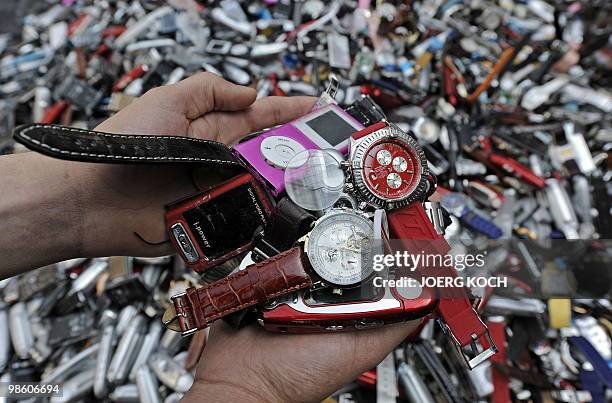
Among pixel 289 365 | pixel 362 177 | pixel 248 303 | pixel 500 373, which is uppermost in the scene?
pixel 362 177

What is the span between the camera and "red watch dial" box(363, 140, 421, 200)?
1.66 m

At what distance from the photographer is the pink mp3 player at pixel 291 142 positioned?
175 centimetres

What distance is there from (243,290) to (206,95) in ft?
2.81

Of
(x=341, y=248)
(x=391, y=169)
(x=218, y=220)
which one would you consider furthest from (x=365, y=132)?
(x=218, y=220)

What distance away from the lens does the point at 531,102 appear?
308cm

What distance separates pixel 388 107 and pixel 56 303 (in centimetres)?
200

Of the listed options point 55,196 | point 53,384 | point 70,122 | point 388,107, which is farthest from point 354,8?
point 53,384

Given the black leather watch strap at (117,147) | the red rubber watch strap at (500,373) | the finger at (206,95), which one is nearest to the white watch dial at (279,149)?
the black leather watch strap at (117,147)

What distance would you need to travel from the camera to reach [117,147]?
4.95 feet

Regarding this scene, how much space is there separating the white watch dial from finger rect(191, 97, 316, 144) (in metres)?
0.39

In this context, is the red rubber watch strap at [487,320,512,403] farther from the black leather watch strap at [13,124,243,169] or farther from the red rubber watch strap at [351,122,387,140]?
the black leather watch strap at [13,124,243,169]

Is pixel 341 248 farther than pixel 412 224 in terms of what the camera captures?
No

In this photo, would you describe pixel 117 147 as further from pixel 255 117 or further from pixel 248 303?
pixel 255 117

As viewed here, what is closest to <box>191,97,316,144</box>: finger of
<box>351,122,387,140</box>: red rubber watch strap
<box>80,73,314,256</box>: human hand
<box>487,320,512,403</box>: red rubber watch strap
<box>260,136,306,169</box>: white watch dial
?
<box>80,73,314,256</box>: human hand
